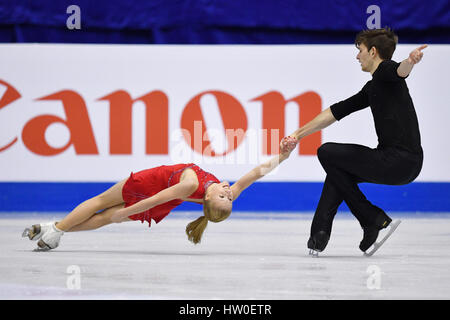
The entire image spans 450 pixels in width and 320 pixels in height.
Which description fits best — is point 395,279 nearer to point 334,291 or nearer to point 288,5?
point 334,291

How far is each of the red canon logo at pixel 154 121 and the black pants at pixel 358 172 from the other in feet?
9.04

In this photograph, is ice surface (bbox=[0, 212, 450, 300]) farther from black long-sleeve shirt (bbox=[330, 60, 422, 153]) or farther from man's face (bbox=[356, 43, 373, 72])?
man's face (bbox=[356, 43, 373, 72])

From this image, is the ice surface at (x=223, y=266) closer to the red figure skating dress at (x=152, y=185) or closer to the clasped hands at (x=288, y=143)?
the red figure skating dress at (x=152, y=185)

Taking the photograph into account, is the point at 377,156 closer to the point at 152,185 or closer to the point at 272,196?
the point at 152,185

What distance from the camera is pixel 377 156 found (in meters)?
3.18

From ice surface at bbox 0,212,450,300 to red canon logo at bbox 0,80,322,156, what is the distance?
1440 millimetres

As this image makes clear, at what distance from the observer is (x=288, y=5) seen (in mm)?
6340

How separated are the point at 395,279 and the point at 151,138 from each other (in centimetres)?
368

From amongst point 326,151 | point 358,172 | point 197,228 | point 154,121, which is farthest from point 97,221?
point 154,121

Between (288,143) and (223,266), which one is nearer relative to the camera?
(223,266)

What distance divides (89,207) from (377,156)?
4.48 feet

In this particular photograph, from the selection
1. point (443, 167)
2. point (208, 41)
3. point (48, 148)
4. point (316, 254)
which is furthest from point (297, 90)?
point (316, 254)

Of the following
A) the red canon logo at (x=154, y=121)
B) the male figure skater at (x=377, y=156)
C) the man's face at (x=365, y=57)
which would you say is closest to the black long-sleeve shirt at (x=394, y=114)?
the male figure skater at (x=377, y=156)

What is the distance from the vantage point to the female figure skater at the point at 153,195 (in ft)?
10.5
